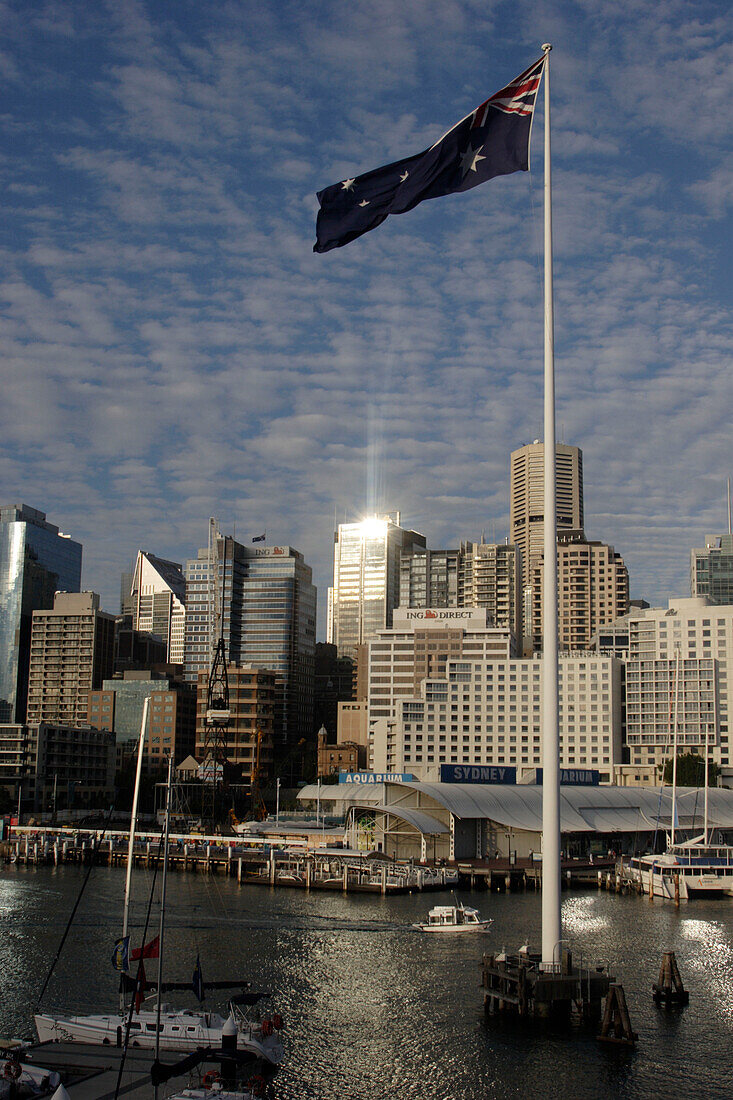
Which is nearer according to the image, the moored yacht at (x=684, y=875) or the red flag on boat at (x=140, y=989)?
the red flag on boat at (x=140, y=989)

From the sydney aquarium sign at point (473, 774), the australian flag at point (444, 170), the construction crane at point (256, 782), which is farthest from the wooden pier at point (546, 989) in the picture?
the construction crane at point (256, 782)

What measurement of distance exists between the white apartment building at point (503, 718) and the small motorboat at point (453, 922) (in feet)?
376

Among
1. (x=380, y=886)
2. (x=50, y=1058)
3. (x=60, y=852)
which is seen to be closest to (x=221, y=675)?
(x=60, y=852)

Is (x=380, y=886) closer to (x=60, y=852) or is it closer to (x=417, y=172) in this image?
(x=60, y=852)

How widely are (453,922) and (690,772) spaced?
10600 centimetres

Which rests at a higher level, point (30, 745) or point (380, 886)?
point (30, 745)

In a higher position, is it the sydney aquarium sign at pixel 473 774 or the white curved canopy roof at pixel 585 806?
the sydney aquarium sign at pixel 473 774

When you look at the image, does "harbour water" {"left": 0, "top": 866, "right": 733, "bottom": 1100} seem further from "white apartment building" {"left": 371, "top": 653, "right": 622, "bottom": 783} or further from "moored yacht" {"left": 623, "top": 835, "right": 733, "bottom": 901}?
"white apartment building" {"left": 371, "top": 653, "right": 622, "bottom": 783}

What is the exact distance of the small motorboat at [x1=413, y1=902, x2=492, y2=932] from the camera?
7188 centimetres

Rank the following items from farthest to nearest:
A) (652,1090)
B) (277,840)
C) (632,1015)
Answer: (277,840)
(632,1015)
(652,1090)

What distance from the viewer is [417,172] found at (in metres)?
34.8

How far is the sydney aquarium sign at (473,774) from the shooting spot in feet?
442

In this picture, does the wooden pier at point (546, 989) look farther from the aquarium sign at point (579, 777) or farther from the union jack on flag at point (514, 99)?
the aquarium sign at point (579, 777)

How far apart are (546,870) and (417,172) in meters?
23.4
